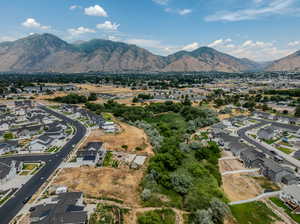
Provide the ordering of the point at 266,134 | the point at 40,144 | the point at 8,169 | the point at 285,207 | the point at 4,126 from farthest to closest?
the point at 4,126 → the point at 266,134 → the point at 40,144 → the point at 8,169 → the point at 285,207

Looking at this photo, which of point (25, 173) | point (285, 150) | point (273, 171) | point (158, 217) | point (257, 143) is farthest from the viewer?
point (257, 143)

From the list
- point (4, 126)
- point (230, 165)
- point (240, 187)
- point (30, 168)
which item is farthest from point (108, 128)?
point (240, 187)

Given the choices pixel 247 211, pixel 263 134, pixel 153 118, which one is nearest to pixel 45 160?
pixel 247 211

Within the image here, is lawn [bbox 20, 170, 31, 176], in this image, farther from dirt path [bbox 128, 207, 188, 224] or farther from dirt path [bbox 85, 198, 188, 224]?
dirt path [bbox 128, 207, 188, 224]

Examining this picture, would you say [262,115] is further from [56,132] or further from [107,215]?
[56,132]

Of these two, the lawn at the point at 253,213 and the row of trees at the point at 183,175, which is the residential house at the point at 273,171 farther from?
the row of trees at the point at 183,175

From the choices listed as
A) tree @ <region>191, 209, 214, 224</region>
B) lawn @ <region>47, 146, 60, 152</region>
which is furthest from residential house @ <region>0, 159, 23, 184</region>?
tree @ <region>191, 209, 214, 224</region>

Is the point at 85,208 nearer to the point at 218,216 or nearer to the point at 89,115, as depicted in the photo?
the point at 218,216
